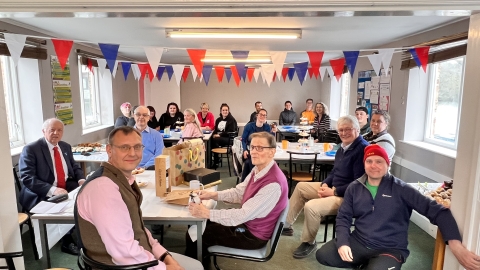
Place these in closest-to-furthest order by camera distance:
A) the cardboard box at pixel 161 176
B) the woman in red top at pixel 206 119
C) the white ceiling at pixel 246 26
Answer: the cardboard box at pixel 161 176
the white ceiling at pixel 246 26
the woman in red top at pixel 206 119

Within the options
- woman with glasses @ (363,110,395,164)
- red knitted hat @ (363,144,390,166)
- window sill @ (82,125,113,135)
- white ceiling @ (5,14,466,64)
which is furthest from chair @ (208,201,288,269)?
window sill @ (82,125,113,135)

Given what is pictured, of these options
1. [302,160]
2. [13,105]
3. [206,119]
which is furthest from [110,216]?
[206,119]

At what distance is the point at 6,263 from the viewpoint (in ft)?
4.87

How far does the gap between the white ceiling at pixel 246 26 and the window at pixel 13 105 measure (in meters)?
0.61

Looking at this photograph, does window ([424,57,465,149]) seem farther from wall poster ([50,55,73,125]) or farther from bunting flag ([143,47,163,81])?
wall poster ([50,55,73,125])

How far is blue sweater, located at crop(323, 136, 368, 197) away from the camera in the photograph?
2637 mm

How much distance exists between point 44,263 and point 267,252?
142cm

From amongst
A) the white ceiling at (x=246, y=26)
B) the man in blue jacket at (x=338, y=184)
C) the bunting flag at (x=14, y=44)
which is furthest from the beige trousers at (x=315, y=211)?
the bunting flag at (x=14, y=44)

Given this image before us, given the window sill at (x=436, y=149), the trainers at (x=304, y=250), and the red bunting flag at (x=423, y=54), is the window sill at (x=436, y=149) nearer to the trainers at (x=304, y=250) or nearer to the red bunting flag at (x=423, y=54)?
the red bunting flag at (x=423, y=54)

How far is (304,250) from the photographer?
2.71 metres

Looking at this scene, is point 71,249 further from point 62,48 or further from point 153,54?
point 153,54

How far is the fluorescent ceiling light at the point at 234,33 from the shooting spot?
146 inches

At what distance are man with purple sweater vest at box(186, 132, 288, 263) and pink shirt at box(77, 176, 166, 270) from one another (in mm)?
545

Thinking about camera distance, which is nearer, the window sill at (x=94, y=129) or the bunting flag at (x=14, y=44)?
the bunting flag at (x=14, y=44)
